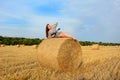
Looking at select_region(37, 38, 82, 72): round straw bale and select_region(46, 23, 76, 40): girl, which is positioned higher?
select_region(46, 23, 76, 40): girl

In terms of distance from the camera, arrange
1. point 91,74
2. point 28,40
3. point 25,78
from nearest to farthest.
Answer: point 25,78 < point 91,74 < point 28,40

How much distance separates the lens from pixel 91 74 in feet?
26.7

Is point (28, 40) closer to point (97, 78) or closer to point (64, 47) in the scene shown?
point (64, 47)

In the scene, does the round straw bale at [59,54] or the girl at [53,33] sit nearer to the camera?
the round straw bale at [59,54]

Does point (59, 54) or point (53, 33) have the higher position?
point (53, 33)

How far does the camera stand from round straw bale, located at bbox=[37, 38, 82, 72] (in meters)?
9.23

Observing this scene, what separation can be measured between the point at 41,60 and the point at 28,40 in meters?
22.5

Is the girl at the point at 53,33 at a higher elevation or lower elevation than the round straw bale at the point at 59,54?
higher

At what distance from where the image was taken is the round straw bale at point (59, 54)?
923 cm

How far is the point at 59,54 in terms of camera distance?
9336 mm

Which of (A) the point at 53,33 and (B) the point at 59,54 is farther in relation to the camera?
(A) the point at 53,33

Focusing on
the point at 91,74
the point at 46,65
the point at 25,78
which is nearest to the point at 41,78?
the point at 25,78

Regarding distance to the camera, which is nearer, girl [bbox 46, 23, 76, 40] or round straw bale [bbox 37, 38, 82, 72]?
round straw bale [bbox 37, 38, 82, 72]

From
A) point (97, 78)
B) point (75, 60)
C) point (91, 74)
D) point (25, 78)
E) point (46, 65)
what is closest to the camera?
point (25, 78)
